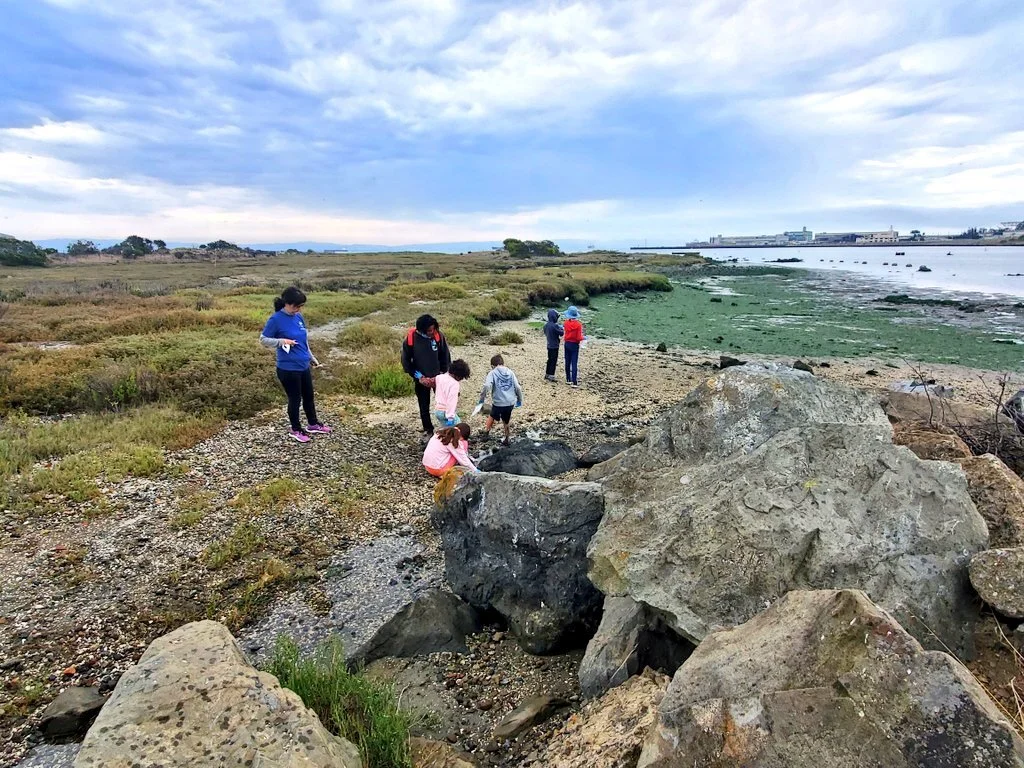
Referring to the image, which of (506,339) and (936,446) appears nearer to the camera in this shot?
(936,446)

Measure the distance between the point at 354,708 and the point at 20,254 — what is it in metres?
93.5

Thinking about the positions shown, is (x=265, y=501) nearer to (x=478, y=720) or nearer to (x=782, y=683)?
(x=478, y=720)

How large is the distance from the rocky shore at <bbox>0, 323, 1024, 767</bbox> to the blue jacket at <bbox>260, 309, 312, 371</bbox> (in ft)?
5.37

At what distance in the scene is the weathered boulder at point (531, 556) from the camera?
575 centimetres

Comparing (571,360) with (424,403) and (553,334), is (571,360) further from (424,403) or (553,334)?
(424,403)

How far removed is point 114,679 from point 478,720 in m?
3.28

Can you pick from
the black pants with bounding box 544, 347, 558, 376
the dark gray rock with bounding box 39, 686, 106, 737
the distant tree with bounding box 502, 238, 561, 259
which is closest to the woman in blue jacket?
the dark gray rock with bounding box 39, 686, 106, 737

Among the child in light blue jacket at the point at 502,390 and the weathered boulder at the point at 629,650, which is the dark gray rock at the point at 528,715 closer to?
the weathered boulder at the point at 629,650

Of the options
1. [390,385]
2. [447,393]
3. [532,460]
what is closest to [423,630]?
[532,460]

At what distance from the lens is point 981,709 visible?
2.13 meters

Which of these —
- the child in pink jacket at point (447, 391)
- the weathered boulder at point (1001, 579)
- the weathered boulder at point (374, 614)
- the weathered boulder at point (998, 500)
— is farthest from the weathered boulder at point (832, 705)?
the child in pink jacket at point (447, 391)

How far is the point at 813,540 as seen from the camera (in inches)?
160

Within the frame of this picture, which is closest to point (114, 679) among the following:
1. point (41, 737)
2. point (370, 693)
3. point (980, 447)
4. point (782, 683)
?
point (41, 737)

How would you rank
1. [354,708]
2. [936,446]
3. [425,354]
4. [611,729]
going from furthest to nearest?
1. [425,354]
2. [936,446]
3. [354,708]
4. [611,729]
